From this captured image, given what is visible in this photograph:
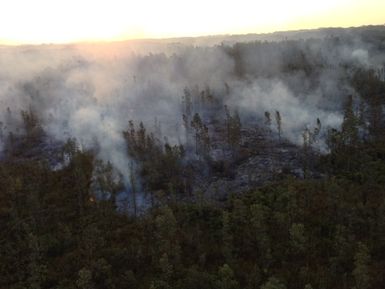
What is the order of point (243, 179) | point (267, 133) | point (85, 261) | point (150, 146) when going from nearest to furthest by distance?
point (85, 261), point (243, 179), point (150, 146), point (267, 133)

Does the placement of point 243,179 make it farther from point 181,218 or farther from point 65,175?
point 65,175

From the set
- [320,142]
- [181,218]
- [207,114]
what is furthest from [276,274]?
[207,114]

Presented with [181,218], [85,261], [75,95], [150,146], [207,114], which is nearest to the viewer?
[85,261]

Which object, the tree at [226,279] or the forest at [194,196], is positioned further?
the forest at [194,196]

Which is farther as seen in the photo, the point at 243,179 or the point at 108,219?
the point at 243,179

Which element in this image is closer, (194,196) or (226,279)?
(226,279)

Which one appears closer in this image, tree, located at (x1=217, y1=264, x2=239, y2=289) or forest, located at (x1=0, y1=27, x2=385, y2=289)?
tree, located at (x1=217, y1=264, x2=239, y2=289)

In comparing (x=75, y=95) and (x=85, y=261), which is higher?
(x=75, y=95)
